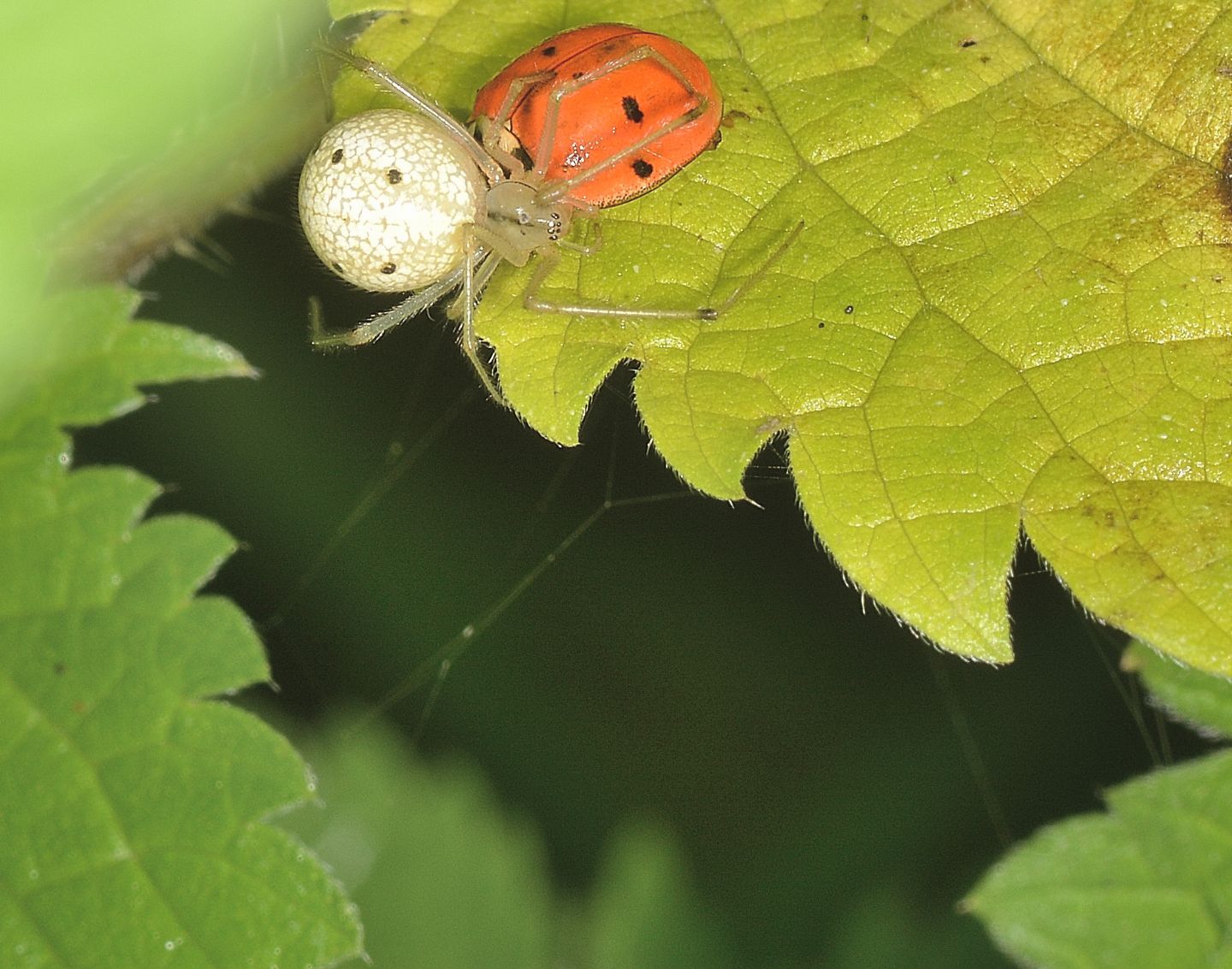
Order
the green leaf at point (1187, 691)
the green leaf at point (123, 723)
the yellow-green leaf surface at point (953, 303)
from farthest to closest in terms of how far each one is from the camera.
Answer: the green leaf at point (1187, 691)
the green leaf at point (123, 723)
the yellow-green leaf surface at point (953, 303)

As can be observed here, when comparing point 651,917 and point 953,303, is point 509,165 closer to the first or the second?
point 953,303

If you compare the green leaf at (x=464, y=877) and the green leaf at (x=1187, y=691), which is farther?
the green leaf at (x=464, y=877)

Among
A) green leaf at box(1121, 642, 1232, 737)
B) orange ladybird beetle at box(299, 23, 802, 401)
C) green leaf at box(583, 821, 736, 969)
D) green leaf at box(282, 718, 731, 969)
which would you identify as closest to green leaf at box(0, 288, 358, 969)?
orange ladybird beetle at box(299, 23, 802, 401)

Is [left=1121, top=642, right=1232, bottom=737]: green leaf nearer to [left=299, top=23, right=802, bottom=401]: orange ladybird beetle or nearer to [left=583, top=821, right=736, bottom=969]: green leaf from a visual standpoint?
[left=299, top=23, right=802, bottom=401]: orange ladybird beetle

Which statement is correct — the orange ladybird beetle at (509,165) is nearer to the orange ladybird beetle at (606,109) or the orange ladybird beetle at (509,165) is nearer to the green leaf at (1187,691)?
the orange ladybird beetle at (606,109)

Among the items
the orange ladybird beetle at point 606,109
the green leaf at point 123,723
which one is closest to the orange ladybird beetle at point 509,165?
the orange ladybird beetle at point 606,109

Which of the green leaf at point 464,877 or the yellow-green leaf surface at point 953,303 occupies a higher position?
the yellow-green leaf surface at point 953,303

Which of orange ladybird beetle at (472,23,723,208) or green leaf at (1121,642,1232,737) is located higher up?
orange ladybird beetle at (472,23,723,208)
